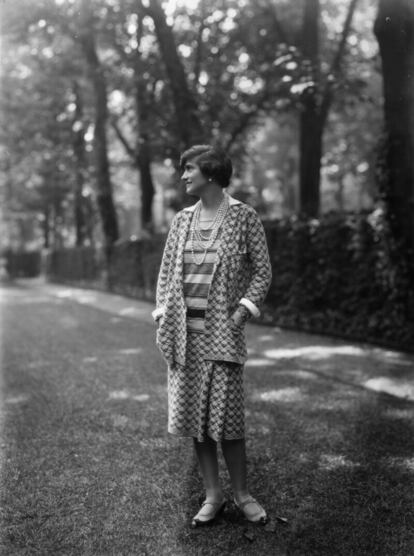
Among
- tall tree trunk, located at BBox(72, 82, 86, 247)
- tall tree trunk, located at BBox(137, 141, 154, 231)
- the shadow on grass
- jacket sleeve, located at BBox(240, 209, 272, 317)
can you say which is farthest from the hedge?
tall tree trunk, located at BBox(72, 82, 86, 247)

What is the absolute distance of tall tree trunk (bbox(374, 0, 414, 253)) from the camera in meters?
9.34

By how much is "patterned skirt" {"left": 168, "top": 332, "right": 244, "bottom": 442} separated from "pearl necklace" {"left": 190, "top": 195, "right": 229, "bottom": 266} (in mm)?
435

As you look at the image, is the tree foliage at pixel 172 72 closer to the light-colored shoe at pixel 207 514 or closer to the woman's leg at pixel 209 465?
the woman's leg at pixel 209 465

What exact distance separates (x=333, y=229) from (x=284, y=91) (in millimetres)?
8541

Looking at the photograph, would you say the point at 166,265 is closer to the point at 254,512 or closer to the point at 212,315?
the point at 212,315

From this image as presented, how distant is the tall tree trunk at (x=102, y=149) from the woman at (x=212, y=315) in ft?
63.1

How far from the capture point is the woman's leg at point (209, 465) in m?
3.60

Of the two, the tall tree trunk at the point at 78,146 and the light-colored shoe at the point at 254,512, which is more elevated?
the tall tree trunk at the point at 78,146

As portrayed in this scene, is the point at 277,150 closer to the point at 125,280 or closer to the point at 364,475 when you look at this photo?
the point at 125,280

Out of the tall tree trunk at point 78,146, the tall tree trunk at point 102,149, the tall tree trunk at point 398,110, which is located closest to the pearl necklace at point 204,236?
the tall tree trunk at point 398,110

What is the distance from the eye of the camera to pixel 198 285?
139 inches

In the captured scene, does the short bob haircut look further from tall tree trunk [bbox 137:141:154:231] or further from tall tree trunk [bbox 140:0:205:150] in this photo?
tall tree trunk [bbox 137:141:154:231]

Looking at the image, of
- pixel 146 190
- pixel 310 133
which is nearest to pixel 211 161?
pixel 310 133

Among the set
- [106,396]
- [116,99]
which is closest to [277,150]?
[116,99]
